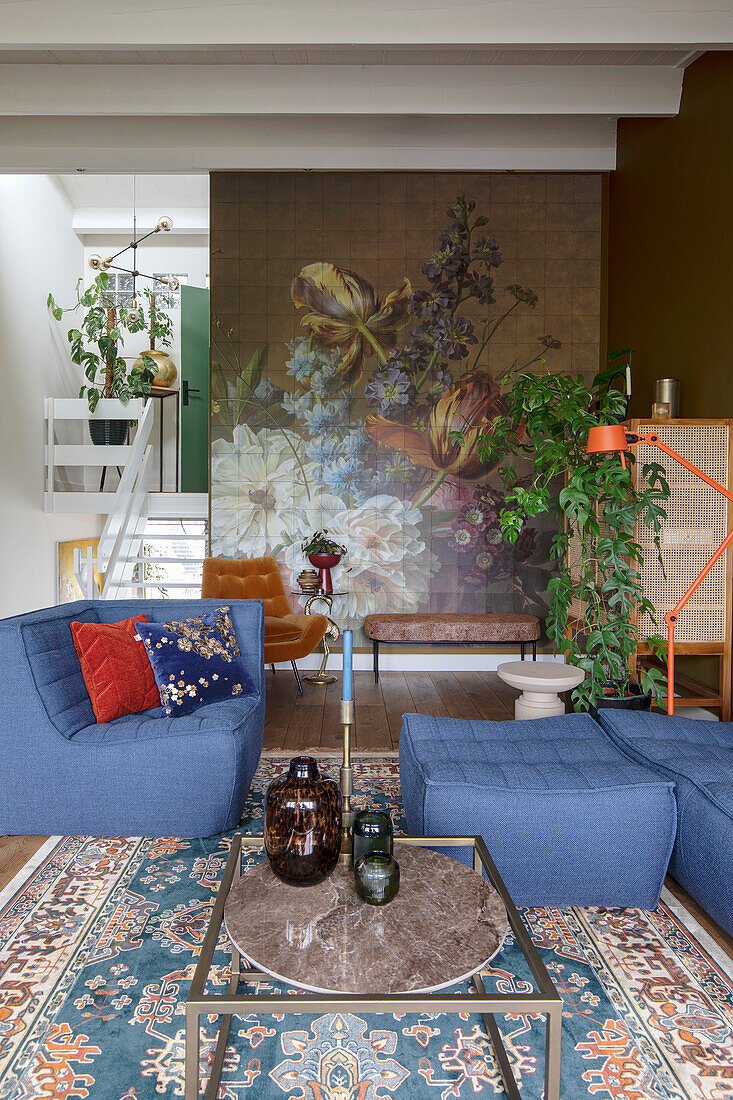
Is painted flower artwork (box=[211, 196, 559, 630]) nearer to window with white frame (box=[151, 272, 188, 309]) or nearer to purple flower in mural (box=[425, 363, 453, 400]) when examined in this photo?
purple flower in mural (box=[425, 363, 453, 400])

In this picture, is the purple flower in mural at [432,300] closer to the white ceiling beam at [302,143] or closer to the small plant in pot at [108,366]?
the white ceiling beam at [302,143]

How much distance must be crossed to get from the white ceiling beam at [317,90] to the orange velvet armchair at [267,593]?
2.95 meters

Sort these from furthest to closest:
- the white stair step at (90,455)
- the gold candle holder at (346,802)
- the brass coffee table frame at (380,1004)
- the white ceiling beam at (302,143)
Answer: the white stair step at (90,455)
the white ceiling beam at (302,143)
the gold candle holder at (346,802)
the brass coffee table frame at (380,1004)

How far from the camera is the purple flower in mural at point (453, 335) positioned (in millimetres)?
5883

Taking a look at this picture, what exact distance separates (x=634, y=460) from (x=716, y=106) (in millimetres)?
2177

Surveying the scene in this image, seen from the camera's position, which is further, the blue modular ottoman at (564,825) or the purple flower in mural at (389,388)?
A: the purple flower in mural at (389,388)

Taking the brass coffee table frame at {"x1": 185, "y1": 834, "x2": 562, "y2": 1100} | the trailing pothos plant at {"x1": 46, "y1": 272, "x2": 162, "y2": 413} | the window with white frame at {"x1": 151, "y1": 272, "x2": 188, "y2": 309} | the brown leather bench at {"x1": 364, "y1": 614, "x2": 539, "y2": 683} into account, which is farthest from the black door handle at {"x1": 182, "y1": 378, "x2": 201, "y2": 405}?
the brass coffee table frame at {"x1": 185, "y1": 834, "x2": 562, "y2": 1100}

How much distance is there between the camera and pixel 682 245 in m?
4.62

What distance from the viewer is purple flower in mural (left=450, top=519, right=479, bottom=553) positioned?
5.94 m

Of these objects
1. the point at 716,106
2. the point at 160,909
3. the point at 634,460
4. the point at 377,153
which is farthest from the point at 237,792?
the point at 377,153

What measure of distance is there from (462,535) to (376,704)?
1695 mm

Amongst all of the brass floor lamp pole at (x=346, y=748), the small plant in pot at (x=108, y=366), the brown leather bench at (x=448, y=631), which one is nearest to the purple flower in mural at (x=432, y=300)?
the brown leather bench at (x=448, y=631)

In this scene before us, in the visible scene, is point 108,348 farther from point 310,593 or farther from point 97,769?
point 97,769

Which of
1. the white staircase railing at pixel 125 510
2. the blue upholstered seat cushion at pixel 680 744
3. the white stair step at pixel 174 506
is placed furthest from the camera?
the white stair step at pixel 174 506
